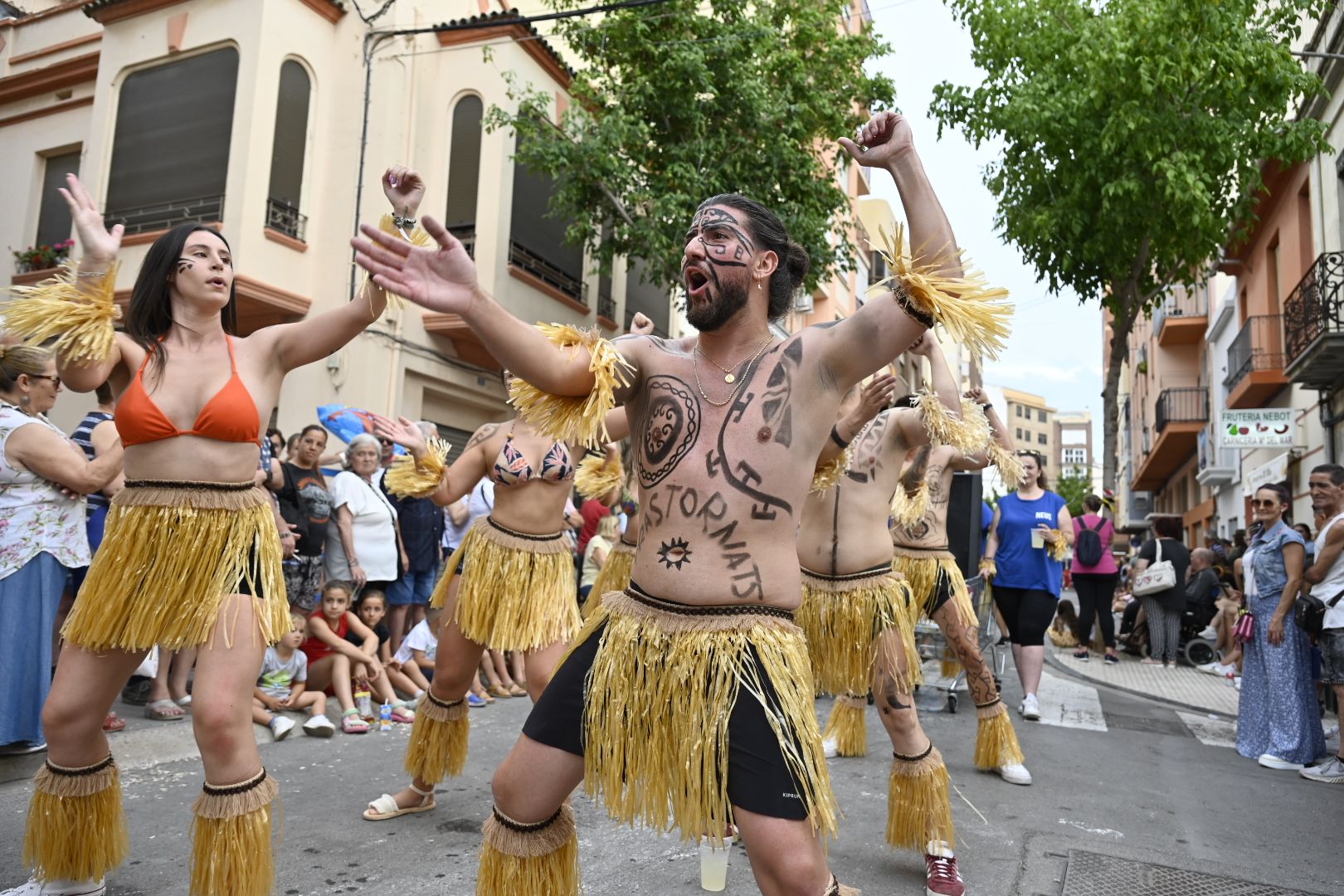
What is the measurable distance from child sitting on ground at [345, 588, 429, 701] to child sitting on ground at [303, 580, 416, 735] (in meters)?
0.25

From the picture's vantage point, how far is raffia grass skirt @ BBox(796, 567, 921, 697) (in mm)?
4059

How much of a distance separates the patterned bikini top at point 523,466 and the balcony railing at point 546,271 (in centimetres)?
1054

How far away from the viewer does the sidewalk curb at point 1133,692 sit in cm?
880

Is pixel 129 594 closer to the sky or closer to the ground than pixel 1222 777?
closer to the sky

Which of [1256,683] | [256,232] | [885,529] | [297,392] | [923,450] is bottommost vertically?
[1256,683]

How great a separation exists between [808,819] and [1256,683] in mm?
6006

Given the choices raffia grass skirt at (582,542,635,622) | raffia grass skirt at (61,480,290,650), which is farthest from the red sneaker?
raffia grass skirt at (582,542,635,622)

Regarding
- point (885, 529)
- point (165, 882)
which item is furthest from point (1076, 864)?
point (165, 882)

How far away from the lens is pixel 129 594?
2998mm

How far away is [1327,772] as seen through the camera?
6129 mm

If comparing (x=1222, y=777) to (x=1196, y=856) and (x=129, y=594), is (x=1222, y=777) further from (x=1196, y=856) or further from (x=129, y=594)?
(x=129, y=594)

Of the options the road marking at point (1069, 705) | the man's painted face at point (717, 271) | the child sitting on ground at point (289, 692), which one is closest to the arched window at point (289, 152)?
the child sitting on ground at point (289, 692)

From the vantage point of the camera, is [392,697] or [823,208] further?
[823,208]

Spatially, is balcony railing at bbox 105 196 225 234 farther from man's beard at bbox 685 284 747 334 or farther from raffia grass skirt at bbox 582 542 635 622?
man's beard at bbox 685 284 747 334
